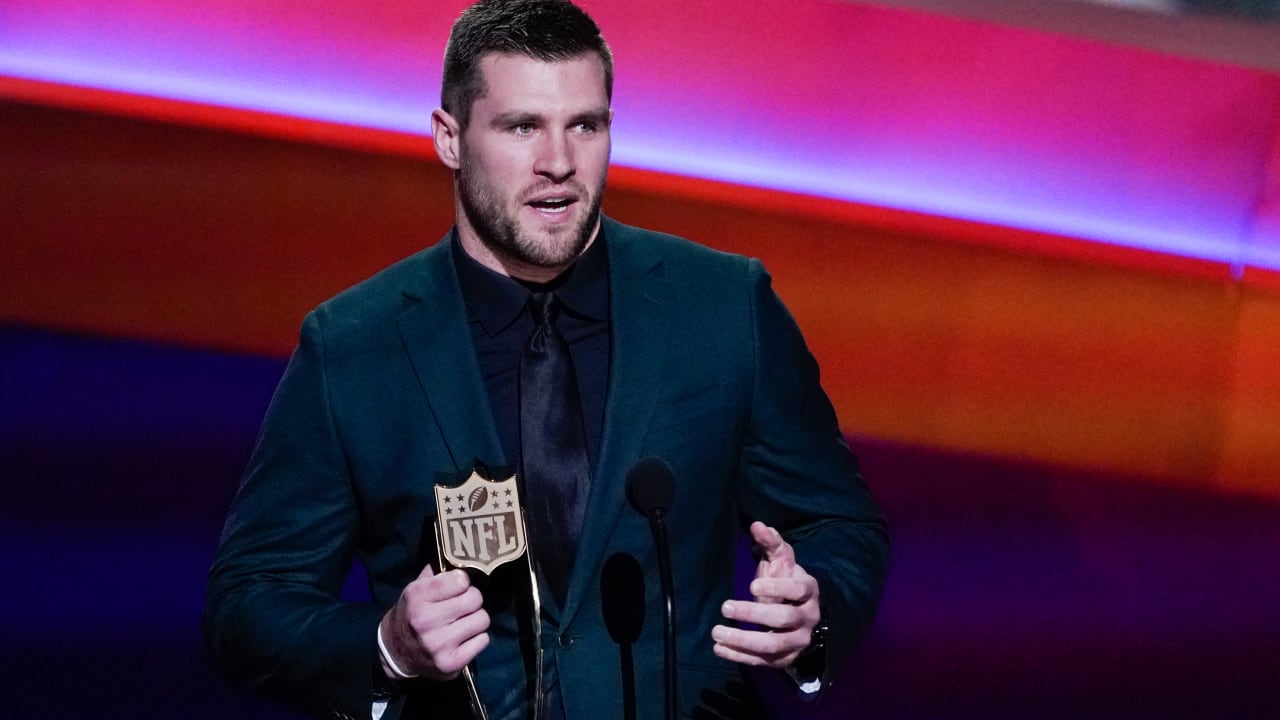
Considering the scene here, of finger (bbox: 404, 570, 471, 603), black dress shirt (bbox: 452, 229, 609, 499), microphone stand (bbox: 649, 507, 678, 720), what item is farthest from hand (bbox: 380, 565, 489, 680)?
black dress shirt (bbox: 452, 229, 609, 499)

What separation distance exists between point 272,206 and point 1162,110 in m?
A: 1.84

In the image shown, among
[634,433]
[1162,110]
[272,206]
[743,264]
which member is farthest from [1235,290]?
[272,206]

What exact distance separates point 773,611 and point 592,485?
1.09ft

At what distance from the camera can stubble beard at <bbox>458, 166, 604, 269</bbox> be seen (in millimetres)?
1759

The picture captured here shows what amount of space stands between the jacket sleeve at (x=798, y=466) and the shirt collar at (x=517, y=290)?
22 centimetres

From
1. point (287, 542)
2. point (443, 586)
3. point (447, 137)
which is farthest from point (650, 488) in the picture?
point (447, 137)

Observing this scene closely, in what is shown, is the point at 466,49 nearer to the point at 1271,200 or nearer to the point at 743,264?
the point at 743,264

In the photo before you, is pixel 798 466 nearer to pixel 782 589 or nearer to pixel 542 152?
pixel 782 589

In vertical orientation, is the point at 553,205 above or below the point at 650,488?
above

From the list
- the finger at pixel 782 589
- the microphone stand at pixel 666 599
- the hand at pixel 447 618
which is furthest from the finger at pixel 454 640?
the finger at pixel 782 589

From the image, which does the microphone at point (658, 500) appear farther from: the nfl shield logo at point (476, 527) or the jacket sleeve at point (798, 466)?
the jacket sleeve at point (798, 466)

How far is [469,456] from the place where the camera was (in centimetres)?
172

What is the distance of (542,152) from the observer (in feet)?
5.70

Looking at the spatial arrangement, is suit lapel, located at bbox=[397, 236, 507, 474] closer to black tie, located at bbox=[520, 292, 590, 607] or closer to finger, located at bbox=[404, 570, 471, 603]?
black tie, located at bbox=[520, 292, 590, 607]
